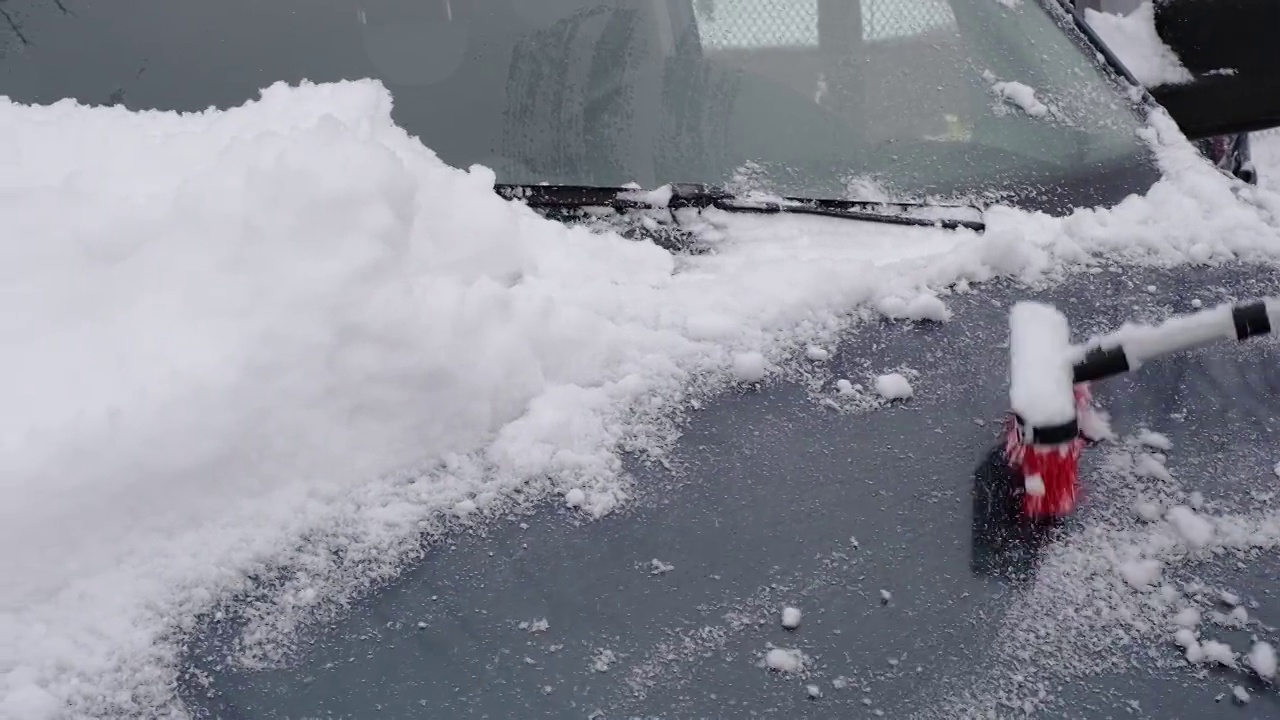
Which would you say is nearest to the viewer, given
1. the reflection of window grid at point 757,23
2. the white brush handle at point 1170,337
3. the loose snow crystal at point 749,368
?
the white brush handle at point 1170,337

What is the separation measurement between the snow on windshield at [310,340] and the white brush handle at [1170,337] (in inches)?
15.0

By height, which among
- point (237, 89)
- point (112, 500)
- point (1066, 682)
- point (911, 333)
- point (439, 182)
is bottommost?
point (1066, 682)

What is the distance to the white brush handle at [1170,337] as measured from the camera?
5.41 feet

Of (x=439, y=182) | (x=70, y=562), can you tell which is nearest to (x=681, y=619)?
(x=70, y=562)

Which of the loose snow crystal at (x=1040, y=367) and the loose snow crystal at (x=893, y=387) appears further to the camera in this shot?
the loose snow crystal at (x=893, y=387)

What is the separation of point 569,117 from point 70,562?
117cm

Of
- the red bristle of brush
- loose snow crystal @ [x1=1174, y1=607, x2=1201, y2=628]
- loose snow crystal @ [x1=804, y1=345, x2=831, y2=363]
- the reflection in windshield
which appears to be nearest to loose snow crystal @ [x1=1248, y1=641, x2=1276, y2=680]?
loose snow crystal @ [x1=1174, y1=607, x2=1201, y2=628]

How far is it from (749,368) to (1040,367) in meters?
0.44

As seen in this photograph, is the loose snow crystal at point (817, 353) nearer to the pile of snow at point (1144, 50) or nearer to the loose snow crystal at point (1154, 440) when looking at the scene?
the loose snow crystal at point (1154, 440)

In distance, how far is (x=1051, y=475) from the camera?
1.62m

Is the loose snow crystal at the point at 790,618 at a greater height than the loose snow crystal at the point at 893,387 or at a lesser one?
lesser

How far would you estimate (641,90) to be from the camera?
2.30 meters

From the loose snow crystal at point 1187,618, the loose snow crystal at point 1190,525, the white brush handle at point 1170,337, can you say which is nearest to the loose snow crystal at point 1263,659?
the loose snow crystal at point 1187,618

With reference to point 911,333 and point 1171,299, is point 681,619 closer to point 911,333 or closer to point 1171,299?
point 911,333
